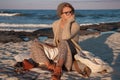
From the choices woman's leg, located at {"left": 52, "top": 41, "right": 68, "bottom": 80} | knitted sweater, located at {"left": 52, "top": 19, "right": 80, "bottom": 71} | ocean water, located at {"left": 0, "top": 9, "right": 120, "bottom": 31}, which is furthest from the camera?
ocean water, located at {"left": 0, "top": 9, "right": 120, "bottom": 31}

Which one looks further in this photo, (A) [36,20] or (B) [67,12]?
(A) [36,20]

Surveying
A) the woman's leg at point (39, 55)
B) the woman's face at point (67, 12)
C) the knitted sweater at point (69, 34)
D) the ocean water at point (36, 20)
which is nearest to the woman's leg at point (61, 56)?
the knitted sweater at point (69, 34)

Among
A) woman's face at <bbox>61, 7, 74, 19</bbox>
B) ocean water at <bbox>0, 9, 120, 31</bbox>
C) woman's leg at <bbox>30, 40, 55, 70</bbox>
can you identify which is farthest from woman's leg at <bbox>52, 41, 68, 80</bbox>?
ocean water at <bbox>0, 9, 120, 31</bbox>

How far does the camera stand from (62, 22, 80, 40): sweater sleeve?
580 centimetres

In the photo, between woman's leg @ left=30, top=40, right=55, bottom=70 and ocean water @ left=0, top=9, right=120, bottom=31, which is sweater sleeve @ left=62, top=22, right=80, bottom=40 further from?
ocean water @ left=0, top=9, right=120, bottom=31

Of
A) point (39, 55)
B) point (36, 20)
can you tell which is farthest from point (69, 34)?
point (36, 20)

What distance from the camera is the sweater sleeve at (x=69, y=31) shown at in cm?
580

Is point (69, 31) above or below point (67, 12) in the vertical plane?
below

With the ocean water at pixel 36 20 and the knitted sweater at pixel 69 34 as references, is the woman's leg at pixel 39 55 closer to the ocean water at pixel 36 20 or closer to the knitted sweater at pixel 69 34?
the knitted sweater at pixel 69 34

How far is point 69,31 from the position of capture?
5.82 metres

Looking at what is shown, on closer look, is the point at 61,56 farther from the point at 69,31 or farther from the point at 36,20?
the point at 36,20

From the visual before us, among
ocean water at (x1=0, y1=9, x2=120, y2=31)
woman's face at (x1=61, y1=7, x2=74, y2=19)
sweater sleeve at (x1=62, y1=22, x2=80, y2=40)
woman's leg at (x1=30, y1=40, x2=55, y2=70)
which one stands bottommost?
ocean water at (x1=0, y1=9, x2=120, y2=31)

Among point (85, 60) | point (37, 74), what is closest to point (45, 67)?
point (37, 74)

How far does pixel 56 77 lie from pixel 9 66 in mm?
2044
